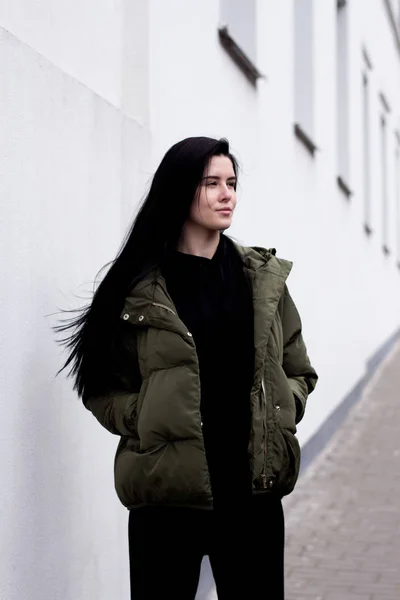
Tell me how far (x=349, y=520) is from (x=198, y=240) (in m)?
4.14

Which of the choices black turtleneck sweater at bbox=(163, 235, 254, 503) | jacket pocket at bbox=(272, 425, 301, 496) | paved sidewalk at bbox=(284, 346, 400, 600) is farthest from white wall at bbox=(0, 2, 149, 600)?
paved sidewalk at bbox=(284, 346, 400, 600)

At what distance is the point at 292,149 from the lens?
8359mm

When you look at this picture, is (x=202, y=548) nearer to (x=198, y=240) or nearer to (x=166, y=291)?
(x=166, y=291)

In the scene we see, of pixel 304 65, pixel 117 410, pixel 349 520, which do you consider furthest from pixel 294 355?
pixel 304 65

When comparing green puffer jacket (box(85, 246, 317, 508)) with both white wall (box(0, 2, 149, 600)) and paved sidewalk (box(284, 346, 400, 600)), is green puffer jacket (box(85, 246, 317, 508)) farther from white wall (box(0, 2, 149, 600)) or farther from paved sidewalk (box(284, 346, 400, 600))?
paved sidewalk (box(284, 346, 400, 600))

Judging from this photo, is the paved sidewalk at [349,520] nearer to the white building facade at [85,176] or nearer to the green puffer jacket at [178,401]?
the white building facade at [85,176]

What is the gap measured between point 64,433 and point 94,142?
3.20 feet

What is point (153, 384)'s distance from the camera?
2.86 metres

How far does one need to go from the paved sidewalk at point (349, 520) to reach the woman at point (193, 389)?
243 cm

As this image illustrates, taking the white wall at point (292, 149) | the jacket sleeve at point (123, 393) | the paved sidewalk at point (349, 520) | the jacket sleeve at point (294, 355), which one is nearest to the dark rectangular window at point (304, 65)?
the white wall at point (292, 149)

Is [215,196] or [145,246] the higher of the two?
[215,196]

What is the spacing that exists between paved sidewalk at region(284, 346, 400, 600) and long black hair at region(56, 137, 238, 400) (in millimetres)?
2628

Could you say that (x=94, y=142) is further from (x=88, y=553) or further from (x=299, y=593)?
(x=299, y=593)

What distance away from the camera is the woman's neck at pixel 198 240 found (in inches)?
120
